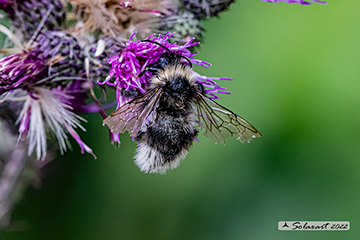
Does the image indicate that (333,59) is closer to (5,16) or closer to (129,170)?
(129,170)

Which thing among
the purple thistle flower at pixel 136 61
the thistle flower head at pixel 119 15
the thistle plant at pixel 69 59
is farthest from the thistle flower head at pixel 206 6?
the purple thistle flower at pixel 136 61

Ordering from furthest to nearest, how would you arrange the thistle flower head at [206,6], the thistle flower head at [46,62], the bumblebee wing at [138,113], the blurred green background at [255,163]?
the blurred green background at [255,163], the thistle flower head at [206,6], the thistle flower head at [46,62], the bumblebee wing at [138,113]

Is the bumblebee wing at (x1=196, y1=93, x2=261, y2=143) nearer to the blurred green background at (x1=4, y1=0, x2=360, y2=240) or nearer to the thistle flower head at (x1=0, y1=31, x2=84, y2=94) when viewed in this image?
the thistle flower head at (x1=0, y1=31, x2=84, y2=94)

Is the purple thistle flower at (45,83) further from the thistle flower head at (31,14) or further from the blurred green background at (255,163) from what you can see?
the blurred green background at (255,163)

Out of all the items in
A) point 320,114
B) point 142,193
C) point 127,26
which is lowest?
point 142,193

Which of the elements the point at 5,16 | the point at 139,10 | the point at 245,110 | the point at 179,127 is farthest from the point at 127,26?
the point at 245,110

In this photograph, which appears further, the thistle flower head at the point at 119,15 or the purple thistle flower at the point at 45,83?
the thistle flower head at the point at 119,15
